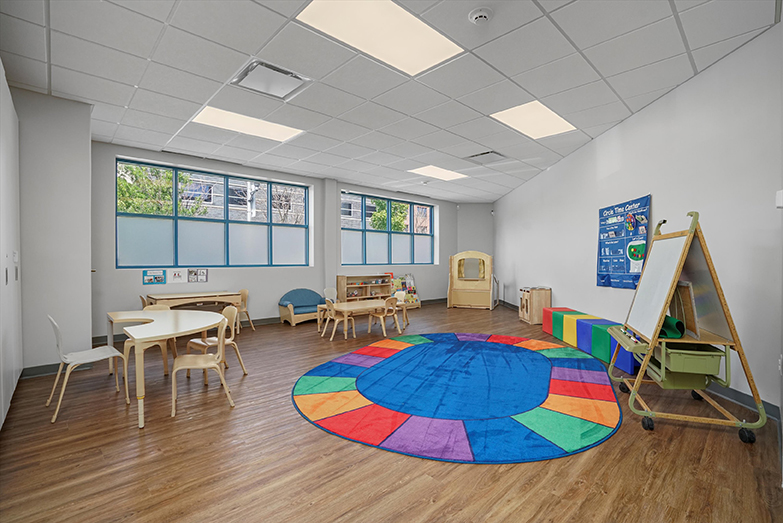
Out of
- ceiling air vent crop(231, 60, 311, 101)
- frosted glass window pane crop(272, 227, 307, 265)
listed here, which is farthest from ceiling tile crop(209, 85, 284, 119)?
frosted glass window pane crop(272, 227, 307, 265)

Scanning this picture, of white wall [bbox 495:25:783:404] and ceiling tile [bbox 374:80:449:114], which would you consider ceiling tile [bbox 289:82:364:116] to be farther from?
white wall [bbox 495:25:783:404]

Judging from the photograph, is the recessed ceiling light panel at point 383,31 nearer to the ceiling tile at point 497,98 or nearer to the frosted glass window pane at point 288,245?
the ceiling tile at point 497,98

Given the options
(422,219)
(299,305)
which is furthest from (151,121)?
(422,219)

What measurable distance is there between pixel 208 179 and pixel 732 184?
26.6 ft

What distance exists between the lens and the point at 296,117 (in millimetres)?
5141

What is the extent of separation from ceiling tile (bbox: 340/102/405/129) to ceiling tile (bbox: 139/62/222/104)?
1642mm

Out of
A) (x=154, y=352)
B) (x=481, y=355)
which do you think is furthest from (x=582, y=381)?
(x=154, y=352)

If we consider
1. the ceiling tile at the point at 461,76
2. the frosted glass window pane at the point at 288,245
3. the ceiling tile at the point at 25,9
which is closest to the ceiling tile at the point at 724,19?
the ceiling tile at the point at 461,76

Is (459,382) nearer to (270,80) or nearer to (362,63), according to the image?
(362,63)

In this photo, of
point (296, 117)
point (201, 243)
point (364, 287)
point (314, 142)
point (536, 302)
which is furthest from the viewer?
point (364, 287)

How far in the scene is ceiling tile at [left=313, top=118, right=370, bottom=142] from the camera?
536 centimetres

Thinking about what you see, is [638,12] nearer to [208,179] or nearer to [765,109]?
[765,109]

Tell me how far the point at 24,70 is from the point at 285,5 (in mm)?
3185

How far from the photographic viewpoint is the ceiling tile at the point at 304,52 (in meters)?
3.29
